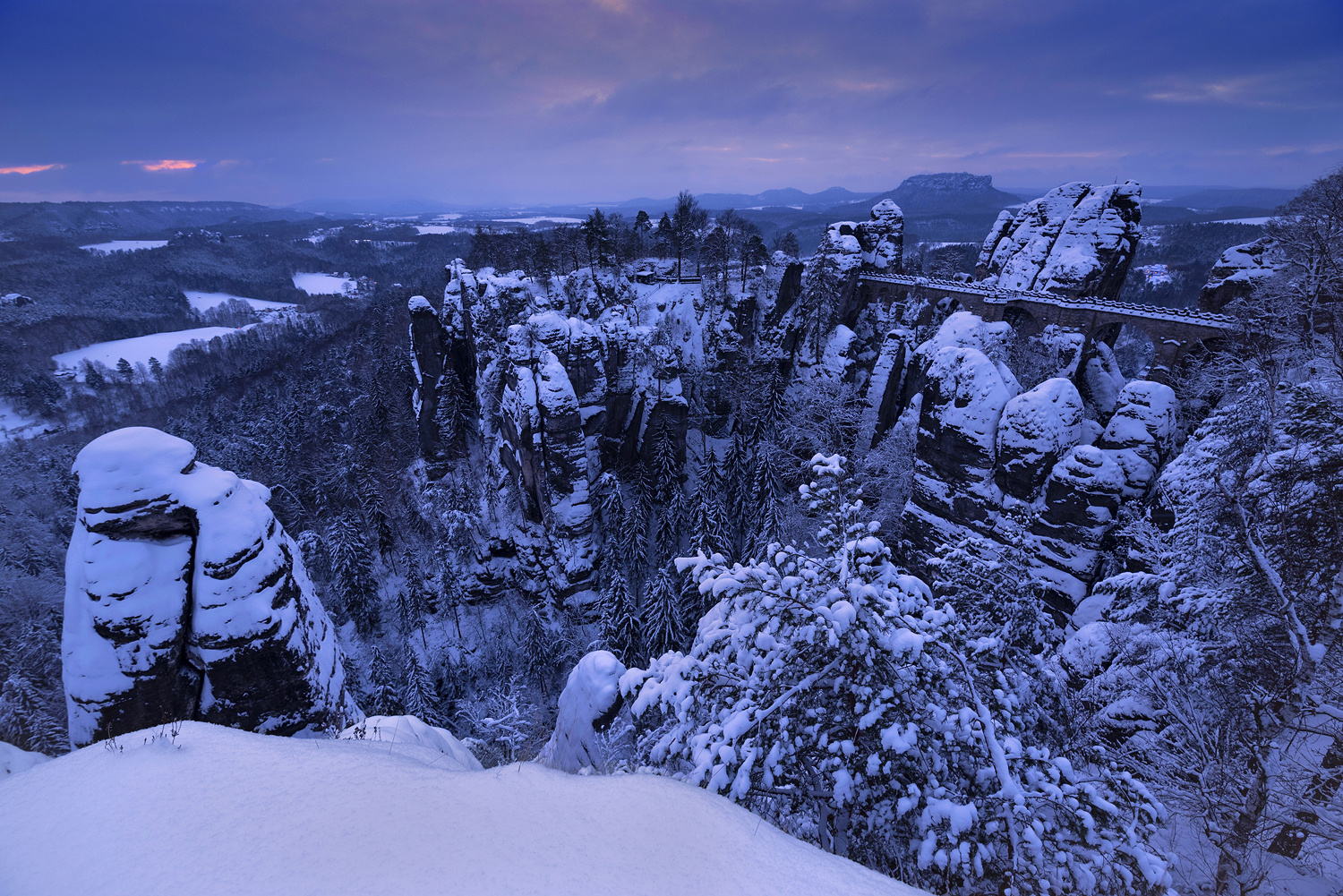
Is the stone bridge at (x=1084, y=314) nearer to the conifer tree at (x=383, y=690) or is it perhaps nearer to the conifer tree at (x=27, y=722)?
the conifer tree at (x=383, y=690)

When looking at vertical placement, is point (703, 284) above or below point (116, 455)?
above

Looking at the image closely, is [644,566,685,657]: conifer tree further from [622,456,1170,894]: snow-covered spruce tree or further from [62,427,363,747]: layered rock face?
[622,456,1170,894]: snow-covered spruce tree

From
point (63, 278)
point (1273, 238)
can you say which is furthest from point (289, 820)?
point (63, 278)

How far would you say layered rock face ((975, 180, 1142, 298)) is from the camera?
3306 cm

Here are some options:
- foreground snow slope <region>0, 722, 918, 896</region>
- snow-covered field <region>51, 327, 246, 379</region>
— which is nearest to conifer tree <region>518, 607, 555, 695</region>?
foreground snow slope <region>0, 722, 918, 896</region>

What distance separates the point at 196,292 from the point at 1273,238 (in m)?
249

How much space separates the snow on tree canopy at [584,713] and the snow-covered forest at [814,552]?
0.45ft

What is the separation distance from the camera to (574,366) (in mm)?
33844

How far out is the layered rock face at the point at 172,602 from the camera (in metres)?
9.86

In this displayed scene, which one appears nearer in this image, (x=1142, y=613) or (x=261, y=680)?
(x=261, y=680)

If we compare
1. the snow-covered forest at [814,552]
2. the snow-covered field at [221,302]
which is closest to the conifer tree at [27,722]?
the snow-covered forest at [814,552]

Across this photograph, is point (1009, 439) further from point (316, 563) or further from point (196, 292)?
point (196, 292)

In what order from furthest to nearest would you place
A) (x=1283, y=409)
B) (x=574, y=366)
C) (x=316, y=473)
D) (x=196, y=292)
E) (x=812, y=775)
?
1. (x=196, y=292)
2. (x=316, y=473)
3. (x=574, y=366)
4. (x=1283, y=409)
5. (x=812, y=775)

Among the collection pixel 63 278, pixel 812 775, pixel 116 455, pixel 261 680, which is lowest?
pixel 261 680
